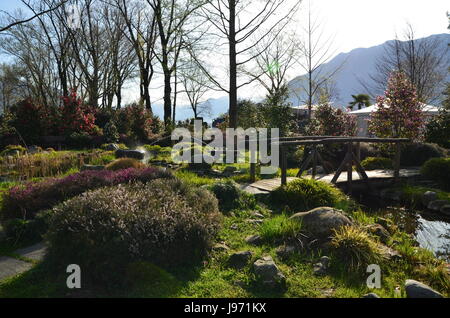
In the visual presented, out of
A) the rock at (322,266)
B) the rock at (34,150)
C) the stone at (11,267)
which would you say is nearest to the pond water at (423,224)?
the rock at (322,266)

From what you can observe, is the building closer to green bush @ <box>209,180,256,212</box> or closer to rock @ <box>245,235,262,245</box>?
green bush @ <box>209,180,256,212</box>

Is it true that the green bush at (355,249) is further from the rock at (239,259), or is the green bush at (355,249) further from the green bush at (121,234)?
the green bush at (121,234)

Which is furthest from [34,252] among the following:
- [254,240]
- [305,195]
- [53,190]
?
[305,195]

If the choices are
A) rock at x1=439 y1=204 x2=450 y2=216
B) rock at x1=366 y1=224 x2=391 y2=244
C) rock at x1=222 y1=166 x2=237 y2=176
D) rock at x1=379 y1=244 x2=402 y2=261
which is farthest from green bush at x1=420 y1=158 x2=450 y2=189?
rock at x1=379 y1=244 x2=402 y2=261

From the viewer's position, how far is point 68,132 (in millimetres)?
17234

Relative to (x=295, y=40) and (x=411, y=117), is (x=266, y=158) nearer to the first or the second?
(x=411, y=117)

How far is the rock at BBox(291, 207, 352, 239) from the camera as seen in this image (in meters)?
5.27

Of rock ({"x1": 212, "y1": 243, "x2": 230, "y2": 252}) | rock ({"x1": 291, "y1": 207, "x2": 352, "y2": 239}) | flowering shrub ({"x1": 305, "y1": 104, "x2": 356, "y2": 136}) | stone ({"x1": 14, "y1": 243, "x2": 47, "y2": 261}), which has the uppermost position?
flowering shrub ({"x1": 305, "y1": 104, "x2": 356, "y2": 136})

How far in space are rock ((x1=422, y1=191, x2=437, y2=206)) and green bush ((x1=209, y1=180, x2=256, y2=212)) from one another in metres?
4.70

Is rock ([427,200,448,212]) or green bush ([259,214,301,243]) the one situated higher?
green bush ([259,214,301,243])

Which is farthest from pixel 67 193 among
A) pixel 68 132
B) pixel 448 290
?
pixel 68 132

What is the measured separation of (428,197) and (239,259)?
6586 mm

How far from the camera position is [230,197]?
7.28 m
